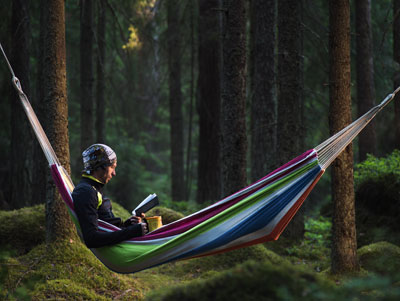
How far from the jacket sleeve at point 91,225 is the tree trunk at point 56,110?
1249 mm

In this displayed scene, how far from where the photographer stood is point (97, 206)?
11.2ft

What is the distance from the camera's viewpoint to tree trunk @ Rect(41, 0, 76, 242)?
4.48 metres

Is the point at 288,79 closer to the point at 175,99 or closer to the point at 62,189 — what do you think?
the point at 62,189

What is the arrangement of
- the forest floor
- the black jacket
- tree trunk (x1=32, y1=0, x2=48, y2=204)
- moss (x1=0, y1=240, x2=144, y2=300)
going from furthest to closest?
tree trunk (x1=32, y1=0, x2=48, y2=204)
moss (x1=0, y1=240, x2=144, y2=300)
the black jacket
the forest floor

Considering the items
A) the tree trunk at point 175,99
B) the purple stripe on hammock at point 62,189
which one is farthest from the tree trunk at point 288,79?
the tree trunk at point 175,99

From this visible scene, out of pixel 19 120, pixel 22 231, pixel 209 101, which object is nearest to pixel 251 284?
pixel 22 231

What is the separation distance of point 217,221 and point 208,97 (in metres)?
6.15

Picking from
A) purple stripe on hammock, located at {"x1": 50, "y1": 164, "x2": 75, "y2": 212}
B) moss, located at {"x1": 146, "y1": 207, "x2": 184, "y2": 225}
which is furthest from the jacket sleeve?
moss, located at {"x1": 146, "y1": 207, "x2": 184, "y2": 225}

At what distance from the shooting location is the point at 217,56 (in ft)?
29.7

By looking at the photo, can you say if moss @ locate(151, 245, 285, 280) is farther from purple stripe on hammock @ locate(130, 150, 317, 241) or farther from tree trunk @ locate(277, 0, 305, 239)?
purple stripe on hammock @ locate(130, 150, 317, 241)

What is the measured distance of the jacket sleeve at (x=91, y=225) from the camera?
3.24m

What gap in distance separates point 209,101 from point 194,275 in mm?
4378

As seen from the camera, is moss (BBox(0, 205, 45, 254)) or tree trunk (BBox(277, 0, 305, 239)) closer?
moss (BBox(0, 205, 45, 254))

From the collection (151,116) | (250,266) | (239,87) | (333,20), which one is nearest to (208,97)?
(239,87)
